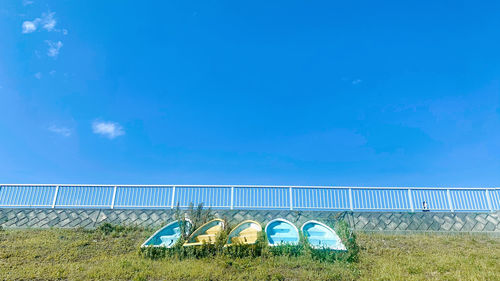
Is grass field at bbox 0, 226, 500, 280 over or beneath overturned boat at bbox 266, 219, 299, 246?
beneath

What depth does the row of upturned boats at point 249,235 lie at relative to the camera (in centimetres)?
861

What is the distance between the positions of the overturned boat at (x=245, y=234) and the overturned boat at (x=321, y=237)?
54.1 inches

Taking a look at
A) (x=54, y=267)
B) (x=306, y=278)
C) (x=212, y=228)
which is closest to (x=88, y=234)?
(x=54, y=267)

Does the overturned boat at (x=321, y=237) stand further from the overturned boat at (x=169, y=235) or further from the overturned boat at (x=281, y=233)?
the overturned boat at (x=169, y=235)

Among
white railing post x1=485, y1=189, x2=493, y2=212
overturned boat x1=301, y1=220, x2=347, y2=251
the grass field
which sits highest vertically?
white railing post x1=485, y1=189, x2=493, y2=212

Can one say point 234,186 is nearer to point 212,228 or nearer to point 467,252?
point 212,228

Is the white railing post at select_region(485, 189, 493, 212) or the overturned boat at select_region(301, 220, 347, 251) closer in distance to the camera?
the overturned boat at select_region(301, 220, 347, 251)

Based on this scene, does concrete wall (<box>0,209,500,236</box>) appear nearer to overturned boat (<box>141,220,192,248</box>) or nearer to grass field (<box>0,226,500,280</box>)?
grass field (<box>0,226,500,280</box>)

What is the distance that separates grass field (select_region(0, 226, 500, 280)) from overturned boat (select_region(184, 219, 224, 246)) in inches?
→ 29.1

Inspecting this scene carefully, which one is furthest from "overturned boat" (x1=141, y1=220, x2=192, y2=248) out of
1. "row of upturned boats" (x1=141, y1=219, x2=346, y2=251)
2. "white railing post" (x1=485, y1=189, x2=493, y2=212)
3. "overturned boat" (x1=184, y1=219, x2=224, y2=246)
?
"white railing post" (x1=485, y1=189, x2=493, y2=212)

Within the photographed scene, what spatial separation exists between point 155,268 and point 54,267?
2.43m

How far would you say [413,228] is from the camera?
1221cm

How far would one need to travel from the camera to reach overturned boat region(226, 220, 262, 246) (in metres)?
8.58

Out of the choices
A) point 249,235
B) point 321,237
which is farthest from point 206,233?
point 321,237
